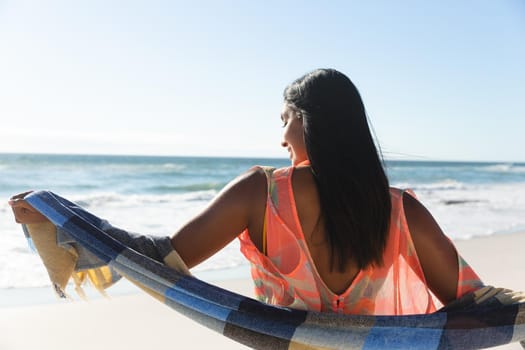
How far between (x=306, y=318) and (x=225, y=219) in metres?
0.31

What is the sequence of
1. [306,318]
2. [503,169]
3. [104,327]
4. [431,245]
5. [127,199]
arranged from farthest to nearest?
[503,169] → [127,199] → [104,327] → [431,245] → [306,318]

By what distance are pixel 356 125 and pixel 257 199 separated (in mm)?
325

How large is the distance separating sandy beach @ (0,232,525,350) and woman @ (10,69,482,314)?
1483 mm

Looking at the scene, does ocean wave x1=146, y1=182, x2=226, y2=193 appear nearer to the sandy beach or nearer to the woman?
the sandy beach

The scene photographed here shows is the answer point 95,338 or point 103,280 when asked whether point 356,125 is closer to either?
point 103,280

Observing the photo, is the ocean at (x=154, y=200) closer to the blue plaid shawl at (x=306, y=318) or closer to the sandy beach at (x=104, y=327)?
the blue plaid shawl at (x=306, y=318)

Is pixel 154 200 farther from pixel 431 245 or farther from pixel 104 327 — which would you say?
pixel 431 245

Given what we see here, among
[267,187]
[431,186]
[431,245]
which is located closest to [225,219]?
[267,187]

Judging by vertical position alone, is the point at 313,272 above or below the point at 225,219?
below

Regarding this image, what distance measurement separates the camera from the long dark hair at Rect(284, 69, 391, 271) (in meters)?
1.22

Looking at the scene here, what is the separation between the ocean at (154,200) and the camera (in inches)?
190

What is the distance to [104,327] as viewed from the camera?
305 centimetres

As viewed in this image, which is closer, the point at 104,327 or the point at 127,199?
the point at 104,327

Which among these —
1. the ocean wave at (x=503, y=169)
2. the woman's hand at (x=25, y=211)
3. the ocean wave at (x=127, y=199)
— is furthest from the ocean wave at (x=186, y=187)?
the ocean wave at (x=503, y=169)
